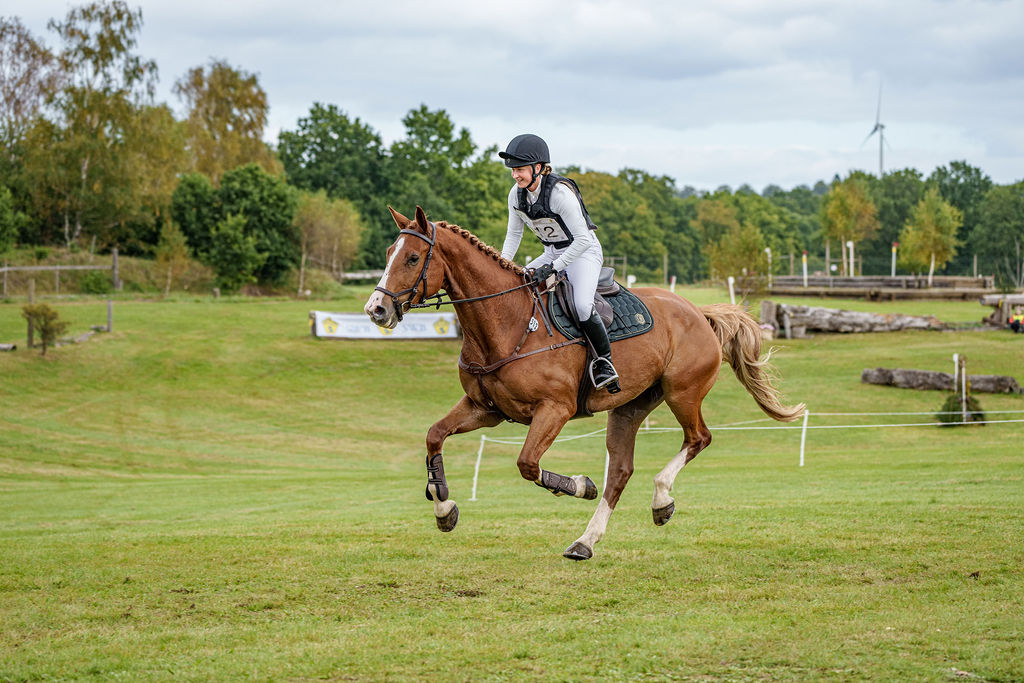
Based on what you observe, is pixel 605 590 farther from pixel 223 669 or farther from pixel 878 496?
pixel 878 496

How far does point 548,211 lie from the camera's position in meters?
7.95

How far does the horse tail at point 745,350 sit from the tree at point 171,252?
49.6 metres

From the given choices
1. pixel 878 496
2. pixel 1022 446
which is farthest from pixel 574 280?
pixel 1022 446

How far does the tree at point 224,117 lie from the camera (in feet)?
241

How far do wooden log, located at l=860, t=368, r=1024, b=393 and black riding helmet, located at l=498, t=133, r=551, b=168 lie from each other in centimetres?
2299

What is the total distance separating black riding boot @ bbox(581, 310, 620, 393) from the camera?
7.91 metres

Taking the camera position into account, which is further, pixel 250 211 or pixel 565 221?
pixel 250 211

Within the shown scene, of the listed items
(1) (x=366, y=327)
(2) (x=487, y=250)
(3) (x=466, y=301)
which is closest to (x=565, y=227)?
(2) (x=487, y=250)

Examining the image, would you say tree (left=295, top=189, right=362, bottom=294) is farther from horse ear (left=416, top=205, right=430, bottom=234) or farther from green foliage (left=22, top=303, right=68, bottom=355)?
horse ear (left=416, top=205, right=430, bottom=234)

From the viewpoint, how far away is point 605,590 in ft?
26.8

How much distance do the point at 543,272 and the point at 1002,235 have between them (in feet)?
262

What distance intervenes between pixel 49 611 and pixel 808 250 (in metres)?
105

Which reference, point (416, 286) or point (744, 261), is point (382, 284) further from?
point (744, 261)

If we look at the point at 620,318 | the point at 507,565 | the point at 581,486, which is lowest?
the point at 507,565
